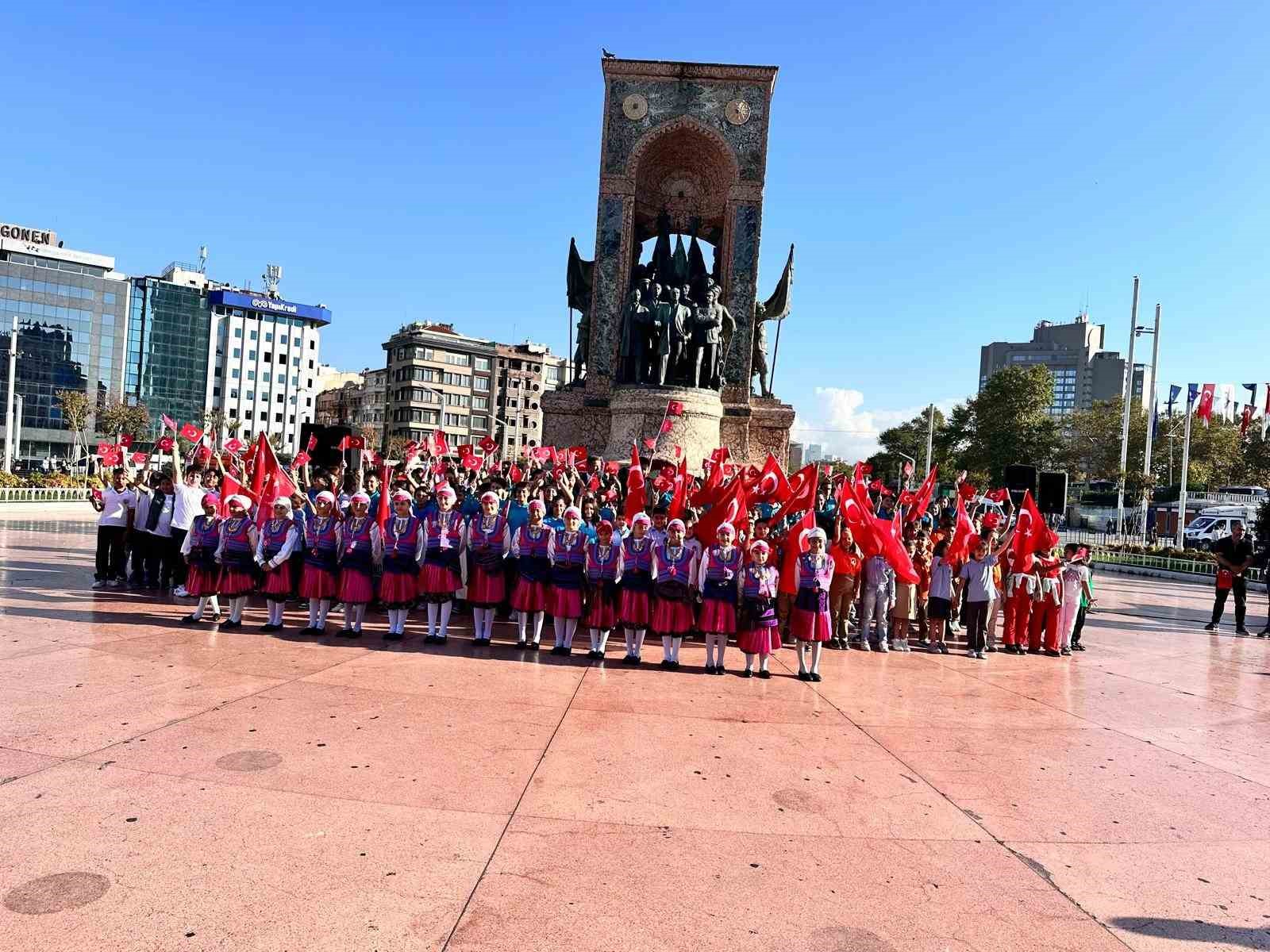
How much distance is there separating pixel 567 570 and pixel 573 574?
Answer: 86 mm

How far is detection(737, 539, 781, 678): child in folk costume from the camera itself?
9.44 m

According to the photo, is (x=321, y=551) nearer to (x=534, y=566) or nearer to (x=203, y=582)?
(x=203, y=582)

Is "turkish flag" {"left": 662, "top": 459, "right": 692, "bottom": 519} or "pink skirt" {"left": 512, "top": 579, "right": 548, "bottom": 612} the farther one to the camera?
"turkish flag" {"left": 662, "top": 459, "right": 692, "bottom": 519}

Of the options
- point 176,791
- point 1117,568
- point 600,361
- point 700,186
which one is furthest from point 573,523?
point 1117,568

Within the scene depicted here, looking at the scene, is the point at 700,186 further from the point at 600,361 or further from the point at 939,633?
the point at 939,633

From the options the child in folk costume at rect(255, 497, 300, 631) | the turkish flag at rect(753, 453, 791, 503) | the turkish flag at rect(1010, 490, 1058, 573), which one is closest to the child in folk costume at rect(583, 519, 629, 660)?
the turkish flag at rect(753, 453, 791, 503)

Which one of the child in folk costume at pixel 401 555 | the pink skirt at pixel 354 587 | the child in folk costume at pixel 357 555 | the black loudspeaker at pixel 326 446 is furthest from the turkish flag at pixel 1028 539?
→ the black loudspeaker at pixel 326 446

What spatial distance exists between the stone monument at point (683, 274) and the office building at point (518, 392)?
227 feet

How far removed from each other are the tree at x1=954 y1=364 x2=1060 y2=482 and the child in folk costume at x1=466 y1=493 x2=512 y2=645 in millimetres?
54622

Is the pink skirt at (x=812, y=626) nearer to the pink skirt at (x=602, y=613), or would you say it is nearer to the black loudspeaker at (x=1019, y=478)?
the pink skirt at (x=602, y=613)

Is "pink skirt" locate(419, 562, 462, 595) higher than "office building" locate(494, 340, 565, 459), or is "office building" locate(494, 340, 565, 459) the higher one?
"office building" locate(494, 340, 565, 459)

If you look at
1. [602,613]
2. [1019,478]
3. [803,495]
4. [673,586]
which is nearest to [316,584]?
[602,613]

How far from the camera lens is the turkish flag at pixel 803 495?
11031 millimetres

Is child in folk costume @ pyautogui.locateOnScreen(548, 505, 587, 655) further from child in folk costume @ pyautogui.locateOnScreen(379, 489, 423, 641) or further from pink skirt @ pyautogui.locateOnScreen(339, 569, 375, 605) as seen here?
pink skirt @ pyautogui.locateOnScreen(339, 569, 375, 605)
